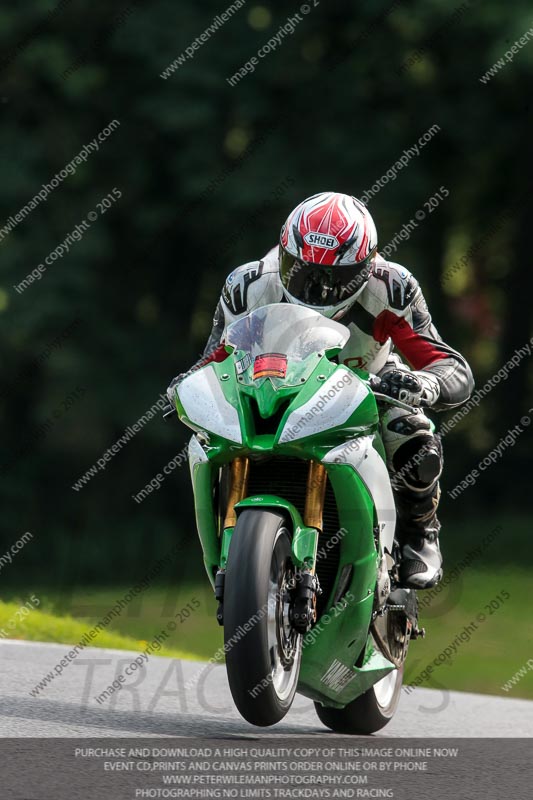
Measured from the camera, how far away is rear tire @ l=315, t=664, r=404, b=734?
6.39 meters

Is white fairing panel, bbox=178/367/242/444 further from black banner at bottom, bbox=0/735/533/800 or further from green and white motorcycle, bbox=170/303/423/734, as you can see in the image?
black banner at bottom, bbox=0/735/533/800

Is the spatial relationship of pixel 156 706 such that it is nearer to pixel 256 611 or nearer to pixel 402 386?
pixel 256 611

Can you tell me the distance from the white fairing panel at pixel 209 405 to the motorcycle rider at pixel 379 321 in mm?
353

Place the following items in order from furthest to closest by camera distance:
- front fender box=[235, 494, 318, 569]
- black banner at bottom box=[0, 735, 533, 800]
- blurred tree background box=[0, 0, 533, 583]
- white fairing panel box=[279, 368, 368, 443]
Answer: blurred tree background box=[0, 0, 533, 583]
white fairing panel box=[279, 368, 368, 443]
front fender box=[235, 494, 318, 569]
black banner at bottom box=[0, 735, 533, 800]

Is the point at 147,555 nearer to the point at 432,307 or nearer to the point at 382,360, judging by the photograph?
the point at 432,307

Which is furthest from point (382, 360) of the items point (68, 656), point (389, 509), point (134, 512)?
point (134, 512)

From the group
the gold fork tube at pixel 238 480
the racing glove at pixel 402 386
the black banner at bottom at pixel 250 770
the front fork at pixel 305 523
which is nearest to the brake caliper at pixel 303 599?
the front fork at pixel 305 523

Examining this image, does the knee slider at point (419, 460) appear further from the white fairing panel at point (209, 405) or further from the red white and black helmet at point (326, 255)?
the white fairing panel at point (209, 405)

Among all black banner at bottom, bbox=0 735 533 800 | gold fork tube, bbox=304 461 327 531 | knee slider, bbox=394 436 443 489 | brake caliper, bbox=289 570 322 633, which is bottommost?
black banner at bottom, bbox=0 735 533 800

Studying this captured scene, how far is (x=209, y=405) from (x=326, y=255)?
0.80 metres

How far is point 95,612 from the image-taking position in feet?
48.9

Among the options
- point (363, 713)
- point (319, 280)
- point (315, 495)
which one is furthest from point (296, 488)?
point (363, 713)

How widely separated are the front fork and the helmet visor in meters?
0.76

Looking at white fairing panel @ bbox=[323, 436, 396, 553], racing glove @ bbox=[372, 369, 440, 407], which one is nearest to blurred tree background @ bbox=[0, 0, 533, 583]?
racing glove @ bbox=[372, 369, 440, 407]
